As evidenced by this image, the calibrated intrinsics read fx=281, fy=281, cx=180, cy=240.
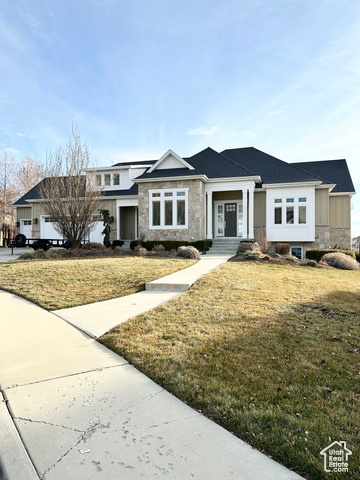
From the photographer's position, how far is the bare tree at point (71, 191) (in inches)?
606

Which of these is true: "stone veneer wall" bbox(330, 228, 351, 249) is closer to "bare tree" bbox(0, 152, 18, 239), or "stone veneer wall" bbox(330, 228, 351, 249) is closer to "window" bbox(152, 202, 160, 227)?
"window" bbox(152, 202, 160, 227)

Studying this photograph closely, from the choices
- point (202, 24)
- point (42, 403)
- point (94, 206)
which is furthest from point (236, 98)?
point (42, 403)

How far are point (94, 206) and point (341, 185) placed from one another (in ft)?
54.7

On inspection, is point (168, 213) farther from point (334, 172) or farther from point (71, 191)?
point (334, 172)

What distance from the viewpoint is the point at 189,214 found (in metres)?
17.6

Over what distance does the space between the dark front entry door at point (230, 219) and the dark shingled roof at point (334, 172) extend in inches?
257

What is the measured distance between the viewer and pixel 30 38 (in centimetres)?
1214

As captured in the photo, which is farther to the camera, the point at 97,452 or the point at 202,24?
the point at 202,24

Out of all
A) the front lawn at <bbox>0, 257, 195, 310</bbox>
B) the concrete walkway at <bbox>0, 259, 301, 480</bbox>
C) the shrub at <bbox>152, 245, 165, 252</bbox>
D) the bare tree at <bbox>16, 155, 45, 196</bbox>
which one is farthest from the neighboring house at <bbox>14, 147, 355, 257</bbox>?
the bare tree at <bbox>16, 155, 45, 196</bbox>

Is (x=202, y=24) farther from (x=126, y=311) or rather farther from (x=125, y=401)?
(x=125, y=401)

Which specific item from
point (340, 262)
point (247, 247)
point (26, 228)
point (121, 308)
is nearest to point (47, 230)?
point (26, 228)

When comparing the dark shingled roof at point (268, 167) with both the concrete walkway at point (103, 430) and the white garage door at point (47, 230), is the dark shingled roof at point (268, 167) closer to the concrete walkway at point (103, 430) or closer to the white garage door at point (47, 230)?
the white garage door at point (47, 230)

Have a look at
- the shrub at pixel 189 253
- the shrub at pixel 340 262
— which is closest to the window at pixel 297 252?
the shrub at pixel 340 262

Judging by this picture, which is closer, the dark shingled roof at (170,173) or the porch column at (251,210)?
the porch column at (251,210)
